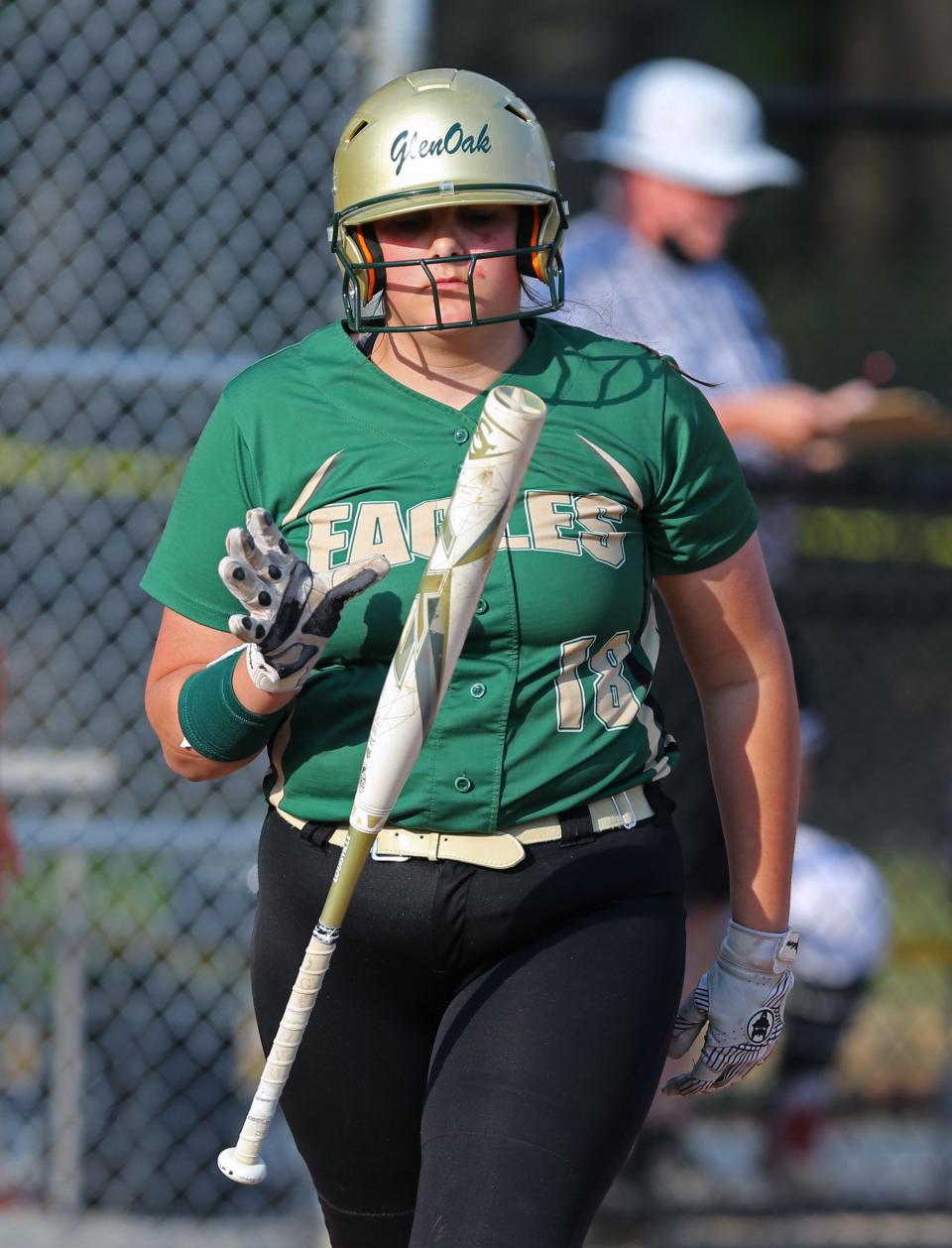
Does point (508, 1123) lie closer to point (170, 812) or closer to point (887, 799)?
point (170, 812)

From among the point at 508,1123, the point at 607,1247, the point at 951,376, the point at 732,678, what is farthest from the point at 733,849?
the point at 951,376

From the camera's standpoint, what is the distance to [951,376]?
7.89 metres

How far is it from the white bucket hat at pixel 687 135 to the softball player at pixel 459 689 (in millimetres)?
2281

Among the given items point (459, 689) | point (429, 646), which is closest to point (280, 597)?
point (429, 646)

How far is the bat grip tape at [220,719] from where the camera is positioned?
224cm

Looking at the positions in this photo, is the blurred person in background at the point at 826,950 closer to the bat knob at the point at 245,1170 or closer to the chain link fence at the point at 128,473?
the chain link fence at the point at 128,473

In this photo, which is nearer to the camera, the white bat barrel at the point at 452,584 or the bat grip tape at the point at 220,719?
the white bat barrel at the point at 452,584

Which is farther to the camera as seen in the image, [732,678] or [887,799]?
[887,799]

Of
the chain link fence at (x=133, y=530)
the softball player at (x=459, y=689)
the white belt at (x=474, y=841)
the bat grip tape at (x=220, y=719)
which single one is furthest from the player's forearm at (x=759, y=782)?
the chain link fence at (x=133, y=530)

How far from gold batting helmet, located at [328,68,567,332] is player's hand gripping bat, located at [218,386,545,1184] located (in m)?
0.22

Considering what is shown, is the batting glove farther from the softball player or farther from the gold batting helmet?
the gold batting helmet

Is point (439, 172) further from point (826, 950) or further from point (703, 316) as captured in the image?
point (826, 950)

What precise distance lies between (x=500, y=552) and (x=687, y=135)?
8.91ft

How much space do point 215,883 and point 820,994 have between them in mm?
1676
